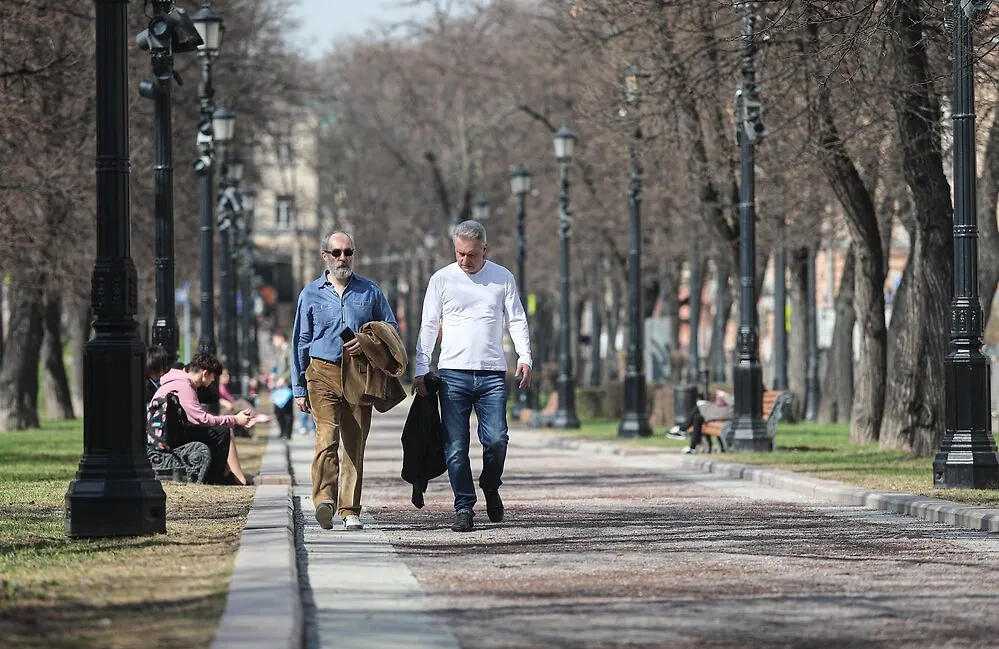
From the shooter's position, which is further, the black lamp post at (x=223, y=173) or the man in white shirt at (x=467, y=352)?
the black lamp post at (x=223, y=173)

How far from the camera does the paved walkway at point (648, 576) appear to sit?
365 inches

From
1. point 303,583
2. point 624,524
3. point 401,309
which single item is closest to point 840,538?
point 624,524

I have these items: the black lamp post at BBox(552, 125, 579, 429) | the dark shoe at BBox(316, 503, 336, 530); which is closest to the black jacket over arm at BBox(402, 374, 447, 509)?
the dark shoe at BBox(316, 503, 336, 530)

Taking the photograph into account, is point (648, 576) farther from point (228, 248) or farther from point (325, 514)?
point (228, 248)

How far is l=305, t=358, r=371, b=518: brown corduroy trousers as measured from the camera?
47.4ft

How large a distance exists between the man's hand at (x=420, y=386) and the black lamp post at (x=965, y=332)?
556 centimetres

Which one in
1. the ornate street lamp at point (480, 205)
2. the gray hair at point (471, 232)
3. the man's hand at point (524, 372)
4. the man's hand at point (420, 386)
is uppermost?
the ornate street lamp at point (480, 205)

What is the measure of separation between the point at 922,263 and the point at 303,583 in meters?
14.4

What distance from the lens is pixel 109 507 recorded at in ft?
43.0

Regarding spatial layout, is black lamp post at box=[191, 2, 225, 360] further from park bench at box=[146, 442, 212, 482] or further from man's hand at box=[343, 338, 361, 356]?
Result: man's hand at box=[343, 338, 361, 356]

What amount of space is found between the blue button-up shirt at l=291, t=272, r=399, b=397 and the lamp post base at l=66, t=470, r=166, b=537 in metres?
1.61

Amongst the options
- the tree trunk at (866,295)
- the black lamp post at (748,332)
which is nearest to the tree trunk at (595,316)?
the tree trunk at (866,295)

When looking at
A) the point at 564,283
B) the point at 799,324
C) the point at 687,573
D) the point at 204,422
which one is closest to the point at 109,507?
the point at 687,573

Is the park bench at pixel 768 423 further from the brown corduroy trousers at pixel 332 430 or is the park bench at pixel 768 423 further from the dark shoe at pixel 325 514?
the dark shoe at pixel 325 514
